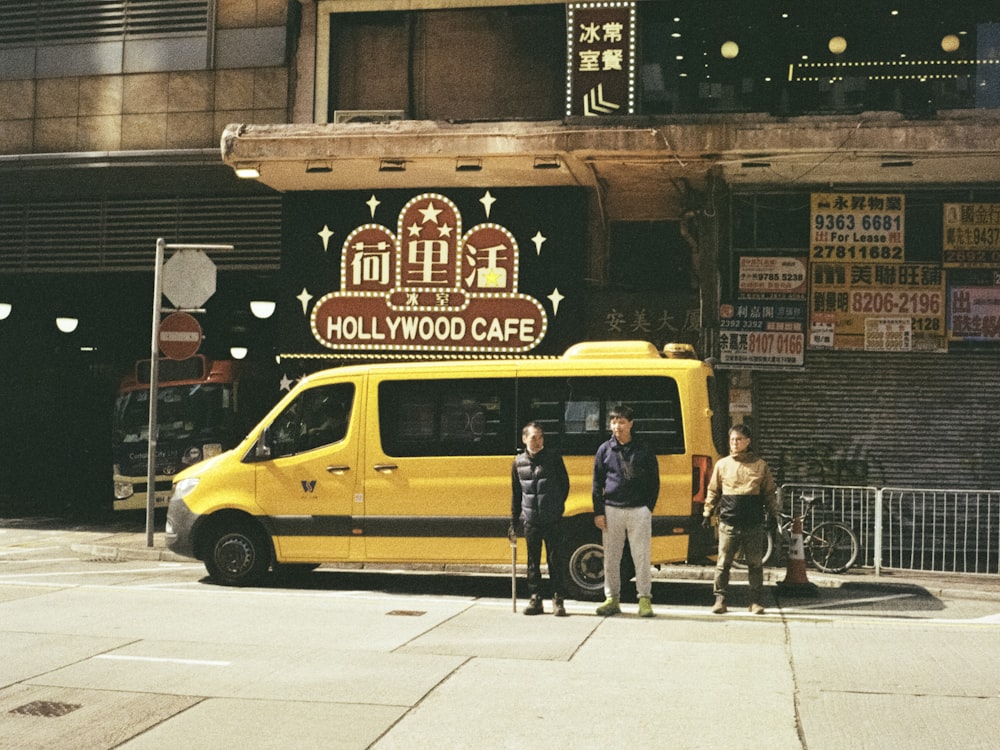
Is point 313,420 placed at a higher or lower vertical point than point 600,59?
lower

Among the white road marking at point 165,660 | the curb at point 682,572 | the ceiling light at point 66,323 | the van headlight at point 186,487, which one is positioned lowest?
the curb at point 682,572

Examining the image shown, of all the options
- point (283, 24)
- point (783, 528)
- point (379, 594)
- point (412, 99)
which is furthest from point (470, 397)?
point (283, 24)

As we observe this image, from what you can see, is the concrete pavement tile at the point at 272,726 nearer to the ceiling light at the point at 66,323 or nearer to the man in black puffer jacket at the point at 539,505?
the man in black puffer jacket at the point at 539,505

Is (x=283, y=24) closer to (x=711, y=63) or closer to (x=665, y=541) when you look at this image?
(x=711, y=63)

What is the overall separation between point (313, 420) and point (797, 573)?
5.02 metres

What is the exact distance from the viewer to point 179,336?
1506 cm

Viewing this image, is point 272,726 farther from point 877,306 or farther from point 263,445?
point 877,306

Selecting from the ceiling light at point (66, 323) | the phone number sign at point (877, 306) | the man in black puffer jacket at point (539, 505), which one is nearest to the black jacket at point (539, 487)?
the man in black puffer jacket at point (539, 505)

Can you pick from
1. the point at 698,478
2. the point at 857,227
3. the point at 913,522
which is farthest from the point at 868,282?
the point at 698,478

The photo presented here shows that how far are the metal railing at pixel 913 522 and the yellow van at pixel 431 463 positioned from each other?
2754 mm

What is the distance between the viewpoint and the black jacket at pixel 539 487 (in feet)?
33.3

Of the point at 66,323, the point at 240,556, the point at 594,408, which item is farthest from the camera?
the point at 66,323

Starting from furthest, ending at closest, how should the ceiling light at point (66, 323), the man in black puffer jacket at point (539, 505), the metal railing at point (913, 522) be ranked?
1. the ceiling light at point (66, 323)
2. the metal railing at point (913, 522)
3. the man in black puffer jacket at point (539, 505)

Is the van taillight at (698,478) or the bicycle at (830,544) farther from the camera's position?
the bicycle at (830,544)
